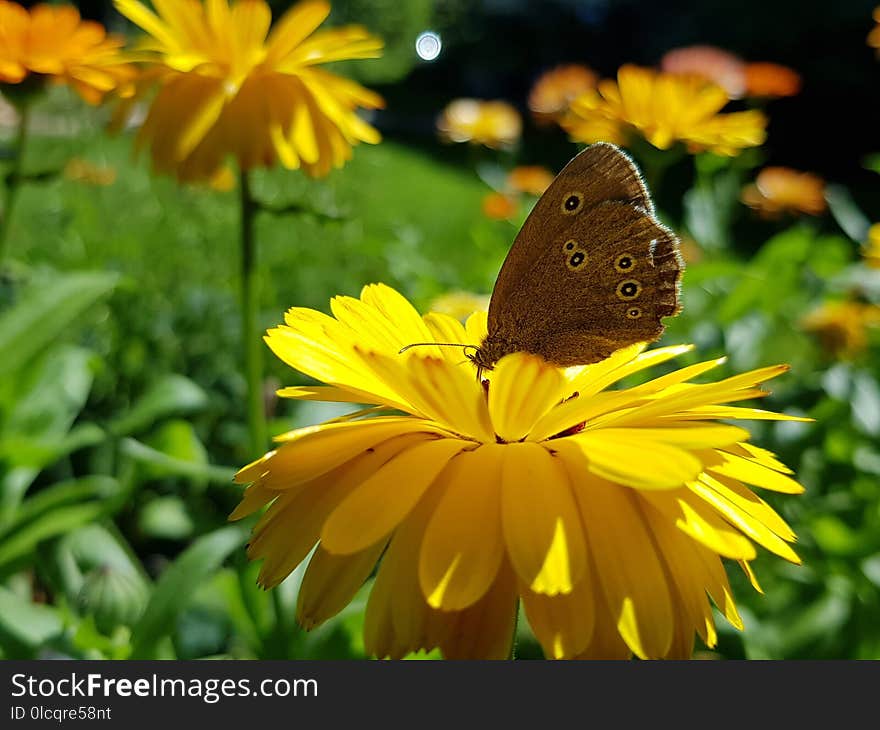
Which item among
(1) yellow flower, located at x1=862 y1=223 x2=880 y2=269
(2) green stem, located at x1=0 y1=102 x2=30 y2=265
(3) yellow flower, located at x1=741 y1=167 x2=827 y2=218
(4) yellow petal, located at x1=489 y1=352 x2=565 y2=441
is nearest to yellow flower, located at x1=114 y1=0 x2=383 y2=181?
(2) green stem, located at x1=0 y1=102 x2=30 y2=265

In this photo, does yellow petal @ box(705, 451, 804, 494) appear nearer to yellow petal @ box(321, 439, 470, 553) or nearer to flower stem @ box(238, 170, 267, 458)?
yellow petal @ box(321, 439, 470, 553)

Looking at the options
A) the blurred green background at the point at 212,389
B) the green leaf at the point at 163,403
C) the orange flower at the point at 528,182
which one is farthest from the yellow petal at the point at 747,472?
the orange flower at the point at 528,182

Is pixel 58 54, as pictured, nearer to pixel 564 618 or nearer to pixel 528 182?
pixel 564 618

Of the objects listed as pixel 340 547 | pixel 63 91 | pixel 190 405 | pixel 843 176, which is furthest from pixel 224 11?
pixel 843 176

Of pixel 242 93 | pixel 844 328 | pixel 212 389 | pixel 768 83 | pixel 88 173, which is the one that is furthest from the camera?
pixel 88 173

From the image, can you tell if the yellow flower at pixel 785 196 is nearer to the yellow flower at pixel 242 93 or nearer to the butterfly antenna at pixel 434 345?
the yellow flower at pixel 242 93

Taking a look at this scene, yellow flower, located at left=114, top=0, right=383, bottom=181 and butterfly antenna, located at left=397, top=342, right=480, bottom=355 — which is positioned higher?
yellow flower, located at left=114, top=0, right=383, bottom=181

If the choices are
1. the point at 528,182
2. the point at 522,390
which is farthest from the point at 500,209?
the point at 522,390
